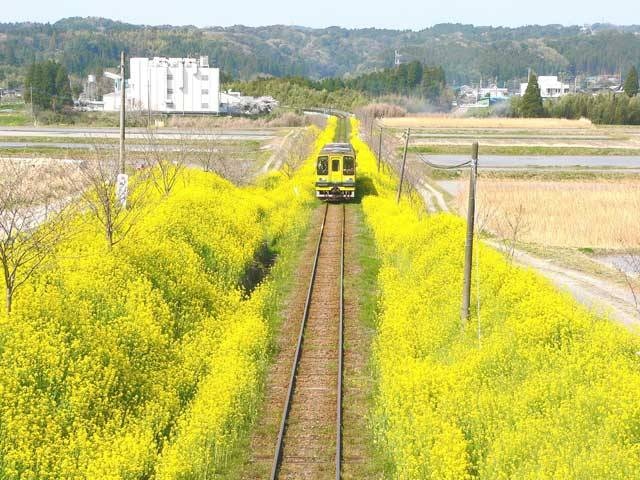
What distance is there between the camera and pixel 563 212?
121 ft

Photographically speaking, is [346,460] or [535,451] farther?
[346,460]

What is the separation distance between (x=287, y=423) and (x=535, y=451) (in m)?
4.34

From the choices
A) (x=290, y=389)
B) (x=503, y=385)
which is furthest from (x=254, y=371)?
(x=503, y=385)

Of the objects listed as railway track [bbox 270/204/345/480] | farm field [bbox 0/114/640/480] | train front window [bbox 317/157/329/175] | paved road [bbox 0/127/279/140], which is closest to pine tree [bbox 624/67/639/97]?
paved road [bbox 0/127/279/140]

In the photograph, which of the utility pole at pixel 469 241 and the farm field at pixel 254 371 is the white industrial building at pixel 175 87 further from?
the utility pole at pixel 469 241

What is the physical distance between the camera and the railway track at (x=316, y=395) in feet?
37.7

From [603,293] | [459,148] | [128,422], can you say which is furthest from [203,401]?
[459,148]

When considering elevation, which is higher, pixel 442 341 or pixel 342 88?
pixel 342 88

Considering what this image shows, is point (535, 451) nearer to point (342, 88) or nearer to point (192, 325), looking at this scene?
point (192, 325)

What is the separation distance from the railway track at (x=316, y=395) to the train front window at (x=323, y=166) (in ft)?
45.6

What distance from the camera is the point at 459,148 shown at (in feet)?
234

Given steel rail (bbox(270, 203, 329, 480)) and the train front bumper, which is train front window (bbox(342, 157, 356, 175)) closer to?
the train front bumper

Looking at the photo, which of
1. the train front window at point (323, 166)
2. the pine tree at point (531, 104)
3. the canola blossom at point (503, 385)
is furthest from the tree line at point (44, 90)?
the canola blossom at point (503, 385)

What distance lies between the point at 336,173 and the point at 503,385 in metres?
24.8
